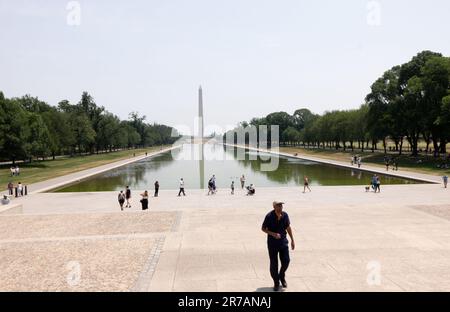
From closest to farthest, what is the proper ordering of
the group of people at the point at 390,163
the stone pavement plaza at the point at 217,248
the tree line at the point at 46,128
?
1. the stone pavement plaza at the point at 217,248
2. the group of people at the point at 390,163
3. the tree line at the point at 46,128

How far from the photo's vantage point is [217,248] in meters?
11.5

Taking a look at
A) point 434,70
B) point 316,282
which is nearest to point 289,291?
point 316,282

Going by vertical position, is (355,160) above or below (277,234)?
below

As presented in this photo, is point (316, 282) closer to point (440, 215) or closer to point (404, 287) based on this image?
point (404, 287)

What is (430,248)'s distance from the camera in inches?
437

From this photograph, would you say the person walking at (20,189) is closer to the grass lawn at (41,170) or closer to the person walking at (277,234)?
the grass lawn at (41,170)

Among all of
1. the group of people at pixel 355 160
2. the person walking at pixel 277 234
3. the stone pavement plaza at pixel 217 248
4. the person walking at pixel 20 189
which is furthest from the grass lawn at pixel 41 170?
the group of people at pixel 355 160

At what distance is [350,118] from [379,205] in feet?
242

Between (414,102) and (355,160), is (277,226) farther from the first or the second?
(414,102)

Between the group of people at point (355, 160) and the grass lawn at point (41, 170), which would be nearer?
the grass lawn at point (41, 170)

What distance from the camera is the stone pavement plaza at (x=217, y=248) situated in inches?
340

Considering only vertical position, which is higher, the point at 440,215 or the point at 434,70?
Answer: the point at 434,70

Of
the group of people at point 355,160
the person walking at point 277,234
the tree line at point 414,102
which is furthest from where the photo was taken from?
the tree line at point 414,102

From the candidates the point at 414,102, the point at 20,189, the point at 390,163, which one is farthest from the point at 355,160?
the point at 20,189
